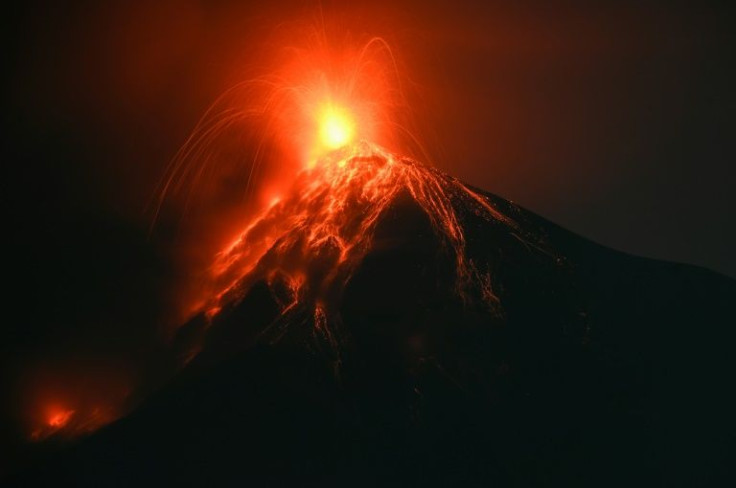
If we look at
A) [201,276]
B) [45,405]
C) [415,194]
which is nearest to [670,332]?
[415,194]

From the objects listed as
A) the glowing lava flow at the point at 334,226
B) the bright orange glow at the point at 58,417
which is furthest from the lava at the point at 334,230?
the bright orange glow at the point at 58,417

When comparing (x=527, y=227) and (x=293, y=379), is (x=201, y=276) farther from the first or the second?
(x=527, y=227)

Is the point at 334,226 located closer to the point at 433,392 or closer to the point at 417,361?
the point at 417,361

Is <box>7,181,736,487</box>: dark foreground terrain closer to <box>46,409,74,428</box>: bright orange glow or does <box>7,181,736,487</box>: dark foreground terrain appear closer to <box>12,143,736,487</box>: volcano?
<box>12,143,736,487</box>: volcano

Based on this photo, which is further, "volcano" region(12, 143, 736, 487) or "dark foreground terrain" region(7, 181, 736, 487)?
"volcano" region(12, 143, 736, 487)

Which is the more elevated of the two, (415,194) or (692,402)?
(415,194)

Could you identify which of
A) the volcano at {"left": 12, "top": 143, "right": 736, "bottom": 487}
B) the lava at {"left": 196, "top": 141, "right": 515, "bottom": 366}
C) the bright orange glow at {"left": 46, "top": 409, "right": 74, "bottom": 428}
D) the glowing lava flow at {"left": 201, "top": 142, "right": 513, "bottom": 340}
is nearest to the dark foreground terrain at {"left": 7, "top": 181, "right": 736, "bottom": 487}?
the volcano at {"left": 12, "top": 143, "right": 736, "bottom": 487}

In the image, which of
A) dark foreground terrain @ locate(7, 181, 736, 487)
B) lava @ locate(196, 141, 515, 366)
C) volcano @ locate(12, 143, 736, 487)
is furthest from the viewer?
lava @ locate(196, 141, 515, 366)

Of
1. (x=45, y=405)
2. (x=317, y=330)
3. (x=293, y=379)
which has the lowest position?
(x=45, y=405)
